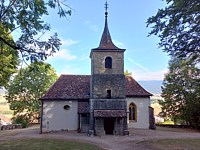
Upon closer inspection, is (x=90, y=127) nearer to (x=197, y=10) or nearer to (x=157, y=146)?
(x=157, y=146)

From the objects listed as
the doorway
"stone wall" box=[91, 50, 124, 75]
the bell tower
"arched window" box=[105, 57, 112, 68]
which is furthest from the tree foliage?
the doorway

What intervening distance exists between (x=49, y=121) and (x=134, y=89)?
1220 cm

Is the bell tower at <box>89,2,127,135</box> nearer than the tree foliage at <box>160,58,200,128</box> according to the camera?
Yes

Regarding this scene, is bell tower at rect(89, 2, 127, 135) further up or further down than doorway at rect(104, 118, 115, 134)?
further up

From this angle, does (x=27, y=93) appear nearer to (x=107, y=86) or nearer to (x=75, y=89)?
(x=75, y=89)

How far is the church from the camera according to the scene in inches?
924

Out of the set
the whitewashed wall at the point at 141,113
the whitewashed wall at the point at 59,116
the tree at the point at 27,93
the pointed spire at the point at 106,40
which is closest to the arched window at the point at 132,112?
the whitewashed wall at the point at 141,113

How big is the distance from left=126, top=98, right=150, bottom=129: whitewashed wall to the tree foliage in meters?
5.71

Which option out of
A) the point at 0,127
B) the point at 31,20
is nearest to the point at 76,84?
the point at 0,127

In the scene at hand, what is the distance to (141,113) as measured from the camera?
96.2 feet

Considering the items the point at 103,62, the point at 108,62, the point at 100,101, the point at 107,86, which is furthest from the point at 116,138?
the point at 108,62

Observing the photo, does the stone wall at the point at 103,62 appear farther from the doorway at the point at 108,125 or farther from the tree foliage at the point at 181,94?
the tree foliage at the point at 181,94

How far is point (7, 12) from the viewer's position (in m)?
9.36

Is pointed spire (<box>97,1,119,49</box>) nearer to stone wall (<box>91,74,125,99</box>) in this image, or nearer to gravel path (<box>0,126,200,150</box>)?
stone wall (<box>91,74,125,99</box>)
